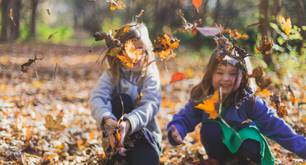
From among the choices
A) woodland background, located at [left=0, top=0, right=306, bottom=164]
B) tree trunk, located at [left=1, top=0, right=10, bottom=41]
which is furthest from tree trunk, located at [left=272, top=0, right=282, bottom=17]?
tree trunk, located at [left=1, top=0, right=10, bottom=41]

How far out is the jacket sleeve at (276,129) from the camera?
2863 millimetres

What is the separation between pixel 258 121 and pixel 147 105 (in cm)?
71

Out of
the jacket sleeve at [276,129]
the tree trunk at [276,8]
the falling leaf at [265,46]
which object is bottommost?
the jacket sleeve at [276,129]

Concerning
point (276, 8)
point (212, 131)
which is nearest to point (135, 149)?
point (212, 131)

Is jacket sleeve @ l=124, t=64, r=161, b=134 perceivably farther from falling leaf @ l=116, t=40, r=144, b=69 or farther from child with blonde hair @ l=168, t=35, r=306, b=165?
falling leaf @ l=116, t=40, r=144, b=69

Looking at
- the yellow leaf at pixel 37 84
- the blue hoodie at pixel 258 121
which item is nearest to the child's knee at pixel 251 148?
the blue hoodie at pixel 258 121

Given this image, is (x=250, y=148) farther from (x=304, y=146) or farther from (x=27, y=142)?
(x=27, y=142)

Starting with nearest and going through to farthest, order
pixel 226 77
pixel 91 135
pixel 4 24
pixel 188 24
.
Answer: pixel 188 24 < pixel 226 77 < pixel 91 135 < pixel 4 24

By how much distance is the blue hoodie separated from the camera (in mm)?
2887

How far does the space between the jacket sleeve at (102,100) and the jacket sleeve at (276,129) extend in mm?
901

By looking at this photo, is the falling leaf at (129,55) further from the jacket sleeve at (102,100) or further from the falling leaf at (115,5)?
the jacket sleeve at (102,100)

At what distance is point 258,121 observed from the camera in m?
3.05

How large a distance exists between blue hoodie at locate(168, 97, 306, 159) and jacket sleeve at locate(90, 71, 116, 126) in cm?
43

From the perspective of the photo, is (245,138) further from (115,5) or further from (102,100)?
(115,5)
